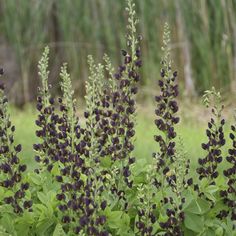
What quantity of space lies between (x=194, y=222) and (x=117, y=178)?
449 mm

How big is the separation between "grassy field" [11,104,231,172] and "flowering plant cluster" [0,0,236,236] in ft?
13.8

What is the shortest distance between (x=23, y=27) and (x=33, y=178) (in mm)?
8941

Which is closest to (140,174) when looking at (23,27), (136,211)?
(136,211)

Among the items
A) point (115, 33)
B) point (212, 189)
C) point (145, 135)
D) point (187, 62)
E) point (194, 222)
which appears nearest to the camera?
point (194, 222)

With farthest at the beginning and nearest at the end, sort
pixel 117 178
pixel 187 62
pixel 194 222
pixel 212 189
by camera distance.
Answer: pixel 187 62 → pixel 117 178 → pixel 212 189 → pixel 194 222

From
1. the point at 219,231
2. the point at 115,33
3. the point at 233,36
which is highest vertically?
the point at 115,33

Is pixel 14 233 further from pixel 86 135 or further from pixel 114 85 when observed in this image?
pixel 114 85

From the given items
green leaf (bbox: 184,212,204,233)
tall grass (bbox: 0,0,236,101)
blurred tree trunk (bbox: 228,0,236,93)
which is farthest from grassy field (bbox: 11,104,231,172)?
green leaf (bbox: 184,212,204,233)

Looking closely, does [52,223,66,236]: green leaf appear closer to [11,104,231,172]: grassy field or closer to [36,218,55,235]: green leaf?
[36,218,55,235]: green leaf

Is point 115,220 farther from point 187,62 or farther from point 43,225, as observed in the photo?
point 187,62

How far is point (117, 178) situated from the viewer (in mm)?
3691

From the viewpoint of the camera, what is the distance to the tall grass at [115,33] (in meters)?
10.6

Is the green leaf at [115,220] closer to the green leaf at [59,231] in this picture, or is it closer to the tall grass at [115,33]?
the green leaf at [59,231]

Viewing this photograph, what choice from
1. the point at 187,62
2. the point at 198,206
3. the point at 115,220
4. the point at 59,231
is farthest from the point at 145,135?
the point at 59,231
